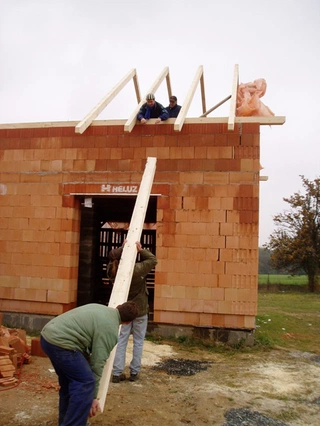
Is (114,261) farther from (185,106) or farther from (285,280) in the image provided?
(285,280)

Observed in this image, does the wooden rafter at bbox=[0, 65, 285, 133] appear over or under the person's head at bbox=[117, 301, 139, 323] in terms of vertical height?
over

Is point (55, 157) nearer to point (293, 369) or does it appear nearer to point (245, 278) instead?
point (245, 278)

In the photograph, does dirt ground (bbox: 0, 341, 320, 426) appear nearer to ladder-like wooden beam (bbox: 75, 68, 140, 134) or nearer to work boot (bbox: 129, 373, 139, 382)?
work boot (bbox: 129, 373, 139, 382)

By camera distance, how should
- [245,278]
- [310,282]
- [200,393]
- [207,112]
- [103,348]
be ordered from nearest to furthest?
[103,348]
[200,393]
[245,278]
[207,112]
[310,282]

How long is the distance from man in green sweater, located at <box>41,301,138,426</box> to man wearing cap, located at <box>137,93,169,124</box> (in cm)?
541

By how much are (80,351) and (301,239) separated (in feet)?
79.0

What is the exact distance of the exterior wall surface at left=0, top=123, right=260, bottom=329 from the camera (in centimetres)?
782

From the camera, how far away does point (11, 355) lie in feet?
18.6

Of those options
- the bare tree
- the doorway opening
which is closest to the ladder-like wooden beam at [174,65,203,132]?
the doorway opening

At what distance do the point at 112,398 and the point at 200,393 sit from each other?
1.10 metres

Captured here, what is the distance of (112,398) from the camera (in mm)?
4941

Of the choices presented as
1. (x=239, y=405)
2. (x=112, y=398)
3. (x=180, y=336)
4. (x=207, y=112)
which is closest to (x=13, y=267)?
(x=180, y=336)

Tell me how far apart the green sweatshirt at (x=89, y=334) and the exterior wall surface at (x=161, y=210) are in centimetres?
456

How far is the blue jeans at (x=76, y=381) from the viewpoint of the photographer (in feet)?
10.9
